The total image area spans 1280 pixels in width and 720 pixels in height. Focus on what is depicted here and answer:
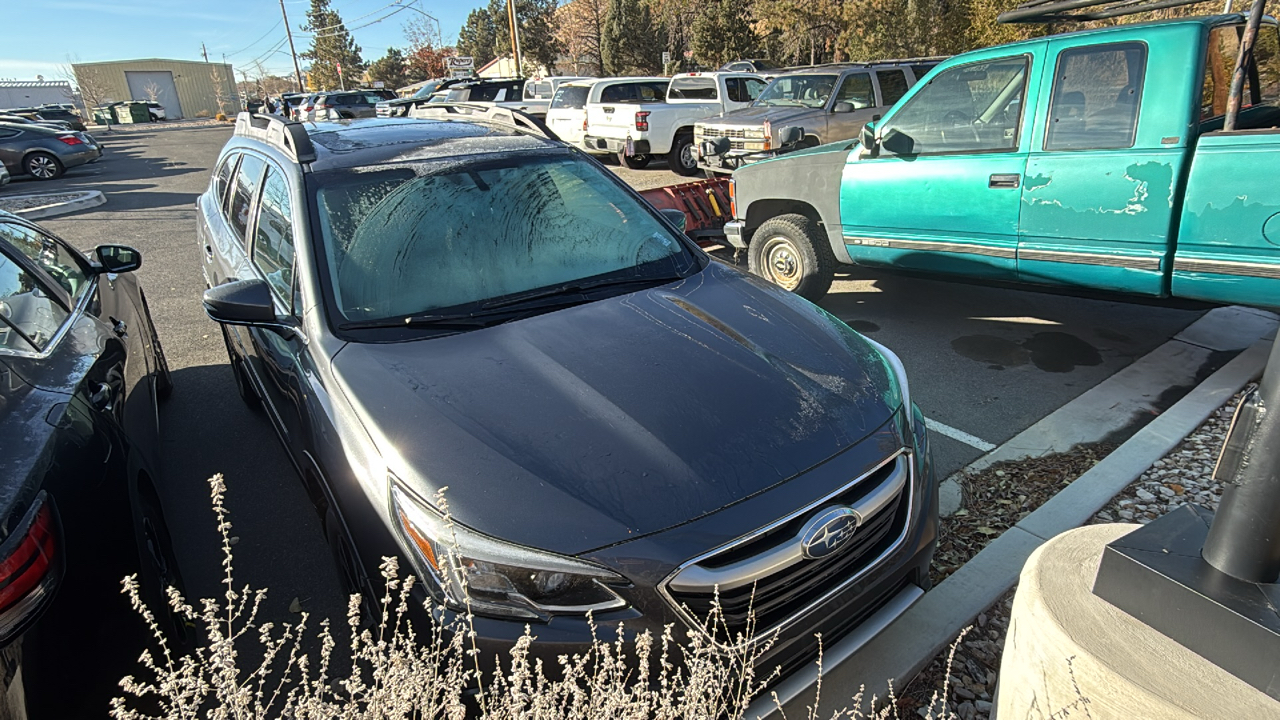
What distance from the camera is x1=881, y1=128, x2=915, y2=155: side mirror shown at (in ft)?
16.6

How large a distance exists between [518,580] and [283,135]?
2699mm

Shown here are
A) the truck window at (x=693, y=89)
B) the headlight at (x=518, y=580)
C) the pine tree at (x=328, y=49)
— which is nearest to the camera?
the headlight at (x=518, y=580)

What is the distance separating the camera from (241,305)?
2.68m

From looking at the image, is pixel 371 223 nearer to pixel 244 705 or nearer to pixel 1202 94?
pixel 244 705

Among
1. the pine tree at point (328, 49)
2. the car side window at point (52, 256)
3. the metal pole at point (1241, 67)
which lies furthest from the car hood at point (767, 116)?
the pine tree at point (328, 49)

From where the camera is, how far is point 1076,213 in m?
4.27

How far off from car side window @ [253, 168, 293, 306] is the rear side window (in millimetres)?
12539

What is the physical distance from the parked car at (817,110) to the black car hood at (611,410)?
832cm

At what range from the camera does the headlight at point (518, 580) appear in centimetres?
180

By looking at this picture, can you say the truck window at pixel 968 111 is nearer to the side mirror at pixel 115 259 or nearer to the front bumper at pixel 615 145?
the side mirror at pixel 115 259

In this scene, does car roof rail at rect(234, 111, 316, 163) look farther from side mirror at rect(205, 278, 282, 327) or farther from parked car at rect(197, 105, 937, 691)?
side mirror at rect(205, 278, 282, 327)

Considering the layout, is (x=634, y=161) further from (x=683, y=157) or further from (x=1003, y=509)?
(x=1003, y=509)

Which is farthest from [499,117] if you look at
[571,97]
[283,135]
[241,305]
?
[571,97]

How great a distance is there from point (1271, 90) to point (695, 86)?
10095mm
